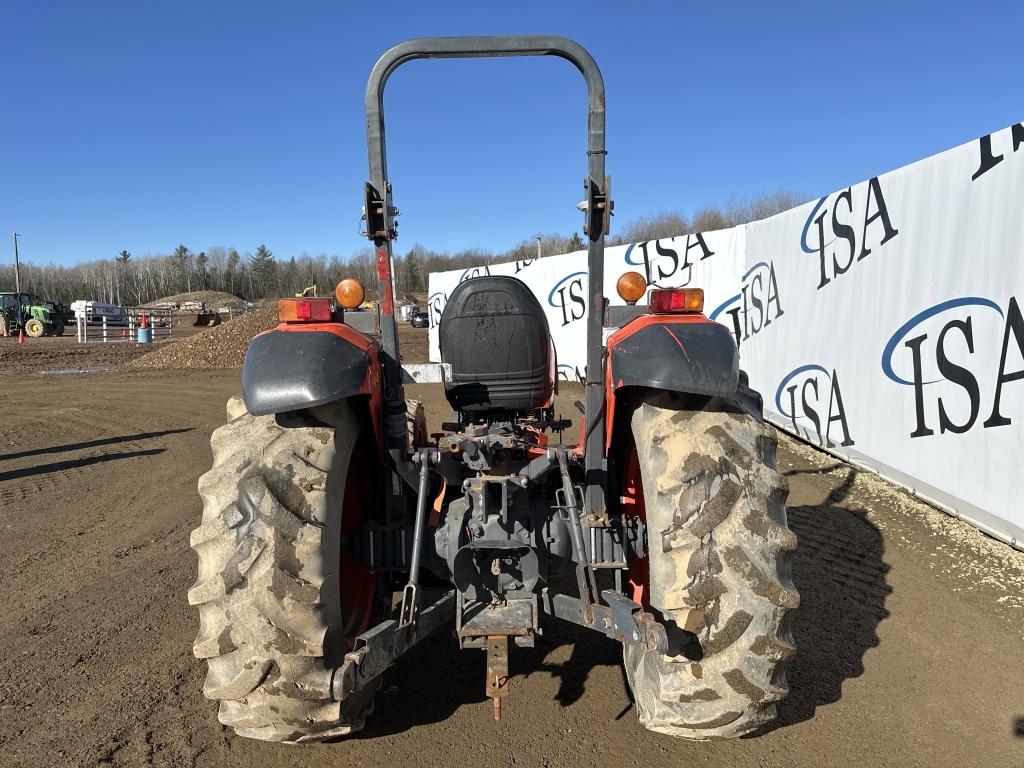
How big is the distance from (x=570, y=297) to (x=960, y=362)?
956 cm

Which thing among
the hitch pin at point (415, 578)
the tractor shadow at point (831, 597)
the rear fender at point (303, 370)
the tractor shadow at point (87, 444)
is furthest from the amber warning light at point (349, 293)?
the tractor shadow at point (87, 444)

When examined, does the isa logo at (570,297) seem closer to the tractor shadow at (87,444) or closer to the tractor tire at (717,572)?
the tractor shadow at (87,444)

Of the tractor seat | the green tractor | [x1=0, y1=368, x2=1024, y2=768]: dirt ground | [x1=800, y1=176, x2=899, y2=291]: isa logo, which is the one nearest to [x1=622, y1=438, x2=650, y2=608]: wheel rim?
[x1=0, y1=368, x2=1024, y2=768]: dirt ground

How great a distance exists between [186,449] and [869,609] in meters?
7.96

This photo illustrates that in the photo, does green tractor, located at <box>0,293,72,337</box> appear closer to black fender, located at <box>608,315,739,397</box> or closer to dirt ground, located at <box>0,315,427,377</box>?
dirt ground, located at <box>0,315,427,377</box>

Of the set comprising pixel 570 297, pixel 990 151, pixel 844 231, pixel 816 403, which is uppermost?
pixel 990 151

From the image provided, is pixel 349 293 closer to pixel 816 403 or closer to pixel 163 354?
pixel 816 403

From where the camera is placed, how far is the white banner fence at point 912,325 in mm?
5027

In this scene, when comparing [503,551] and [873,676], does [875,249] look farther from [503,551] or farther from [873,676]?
[503,551]

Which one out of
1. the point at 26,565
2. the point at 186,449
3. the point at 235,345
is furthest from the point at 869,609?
the point at 235,345

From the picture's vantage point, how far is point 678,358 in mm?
2369

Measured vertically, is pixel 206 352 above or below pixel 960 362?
below

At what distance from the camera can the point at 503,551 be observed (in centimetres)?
271

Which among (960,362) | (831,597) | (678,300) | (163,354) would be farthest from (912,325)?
(163,354)
